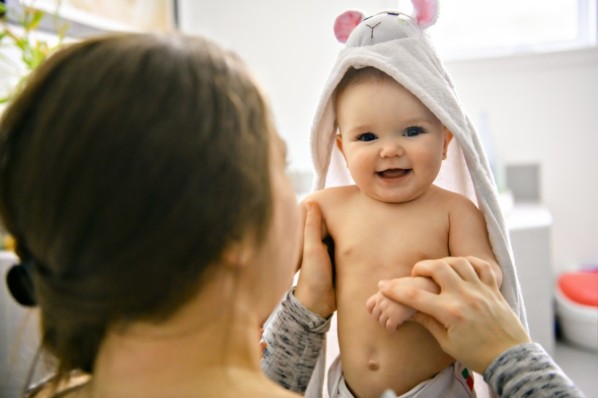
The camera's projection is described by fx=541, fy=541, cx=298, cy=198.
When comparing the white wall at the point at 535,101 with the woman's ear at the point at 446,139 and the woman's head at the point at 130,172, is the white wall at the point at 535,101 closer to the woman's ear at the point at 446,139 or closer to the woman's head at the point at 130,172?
the woman's ear at the point at 446,139

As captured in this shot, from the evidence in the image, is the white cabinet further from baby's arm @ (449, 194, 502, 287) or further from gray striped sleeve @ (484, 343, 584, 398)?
gray striped sleeve @ (484, 343, 584, 398)

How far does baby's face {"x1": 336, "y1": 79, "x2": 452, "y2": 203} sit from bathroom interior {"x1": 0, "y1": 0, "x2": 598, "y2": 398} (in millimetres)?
1043

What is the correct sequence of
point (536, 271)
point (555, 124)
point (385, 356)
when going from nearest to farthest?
point (385, 356), point (536, 271), point (555, 124)

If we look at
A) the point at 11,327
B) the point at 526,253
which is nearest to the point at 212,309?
the point at 11,327

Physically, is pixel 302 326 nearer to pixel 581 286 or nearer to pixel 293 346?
pixel 293 346

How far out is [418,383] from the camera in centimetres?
79

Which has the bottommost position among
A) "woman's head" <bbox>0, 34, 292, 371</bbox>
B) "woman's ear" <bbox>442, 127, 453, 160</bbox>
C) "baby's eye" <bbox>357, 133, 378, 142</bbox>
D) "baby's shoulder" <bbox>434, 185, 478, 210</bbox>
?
"baby's shoulder" <bbox>434, 185, 478, 210</bbox>

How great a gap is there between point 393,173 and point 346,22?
10.6 inches

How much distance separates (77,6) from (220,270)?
1.58m

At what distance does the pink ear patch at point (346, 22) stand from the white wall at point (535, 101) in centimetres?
138

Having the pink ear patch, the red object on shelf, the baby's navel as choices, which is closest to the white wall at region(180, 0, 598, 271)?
the red object on shelf

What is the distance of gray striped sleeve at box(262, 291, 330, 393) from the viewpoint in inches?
33.0

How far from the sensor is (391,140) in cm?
81

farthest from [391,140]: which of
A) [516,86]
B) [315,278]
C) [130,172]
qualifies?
[516,86]
